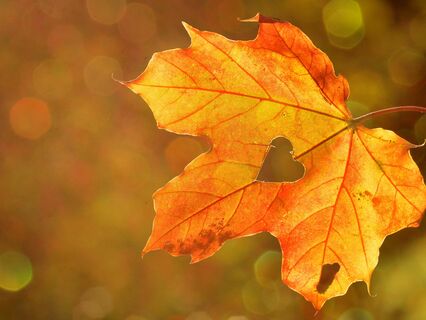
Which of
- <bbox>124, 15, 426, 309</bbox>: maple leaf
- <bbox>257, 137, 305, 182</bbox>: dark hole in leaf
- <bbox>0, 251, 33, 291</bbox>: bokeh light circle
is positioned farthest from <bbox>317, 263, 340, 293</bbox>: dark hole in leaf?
<bbox>0, 251, 33, 291</bbox>: bokeh light circle

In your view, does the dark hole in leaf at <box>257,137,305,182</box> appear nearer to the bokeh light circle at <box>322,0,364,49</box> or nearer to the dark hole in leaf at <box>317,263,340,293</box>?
the bokeh light circle at <box>322,0,364,49</box>

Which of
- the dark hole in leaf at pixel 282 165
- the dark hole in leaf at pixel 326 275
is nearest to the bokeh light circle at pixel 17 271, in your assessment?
the dark hole in leaf at pixel 282 165

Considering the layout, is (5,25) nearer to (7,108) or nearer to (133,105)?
(7,108)

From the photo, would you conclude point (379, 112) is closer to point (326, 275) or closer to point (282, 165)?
point (326, 275)

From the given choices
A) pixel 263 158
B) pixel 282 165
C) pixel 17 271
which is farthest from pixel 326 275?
pixel 17 271

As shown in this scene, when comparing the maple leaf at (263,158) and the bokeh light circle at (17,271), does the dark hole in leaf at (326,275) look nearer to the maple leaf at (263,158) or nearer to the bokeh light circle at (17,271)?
the maple leaf at (263,158)

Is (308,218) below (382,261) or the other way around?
the other way around

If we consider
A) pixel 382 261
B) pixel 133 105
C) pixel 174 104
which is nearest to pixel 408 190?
pixel 174 104

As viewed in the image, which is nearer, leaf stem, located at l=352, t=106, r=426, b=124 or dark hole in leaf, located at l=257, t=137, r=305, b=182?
leaf stem, located at l=352, t=106, r=426, b=124

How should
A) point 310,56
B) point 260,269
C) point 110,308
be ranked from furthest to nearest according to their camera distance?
point 110,308
point 260,269
point 310,56
